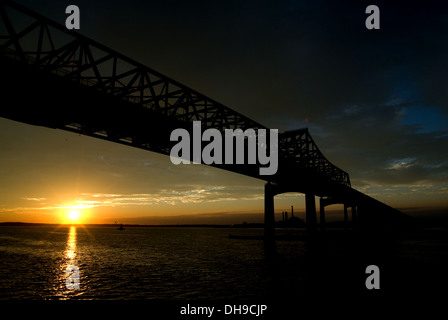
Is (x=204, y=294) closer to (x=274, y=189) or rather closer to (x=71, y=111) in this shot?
(x=71, y=111)

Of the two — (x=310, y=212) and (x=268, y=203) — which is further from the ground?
(x=268, y=203)

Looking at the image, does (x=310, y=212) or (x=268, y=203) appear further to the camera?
(x=310, y=212)

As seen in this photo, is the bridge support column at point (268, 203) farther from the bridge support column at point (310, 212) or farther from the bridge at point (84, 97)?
the bridge at point (84, 97)

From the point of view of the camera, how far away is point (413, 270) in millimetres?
27266

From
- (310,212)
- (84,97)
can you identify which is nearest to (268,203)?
(310,212)

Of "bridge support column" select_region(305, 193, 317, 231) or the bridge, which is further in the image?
"bridge support column" select_region(305, 193, 317, 231)

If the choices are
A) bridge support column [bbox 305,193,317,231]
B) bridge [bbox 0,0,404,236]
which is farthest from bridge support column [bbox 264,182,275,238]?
bridge [bbox 0,0,404,236]

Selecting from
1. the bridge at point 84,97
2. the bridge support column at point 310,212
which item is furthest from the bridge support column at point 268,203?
the bridge at point 84,97

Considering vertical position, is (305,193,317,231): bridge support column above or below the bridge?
below

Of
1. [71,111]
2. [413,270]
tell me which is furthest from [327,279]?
[71,111]

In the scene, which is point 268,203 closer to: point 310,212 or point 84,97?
point 310,212

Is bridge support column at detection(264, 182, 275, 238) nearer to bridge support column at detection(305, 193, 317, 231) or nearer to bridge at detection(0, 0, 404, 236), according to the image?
bridge support column at detection(305, 193, 317, 231)

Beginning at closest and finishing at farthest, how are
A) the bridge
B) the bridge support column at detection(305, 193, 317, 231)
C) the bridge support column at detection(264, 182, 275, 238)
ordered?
the bridge, the bridge support column at detection(264, 182, 275, 238), the bridge support column at detection(305, 193, 317, 231)

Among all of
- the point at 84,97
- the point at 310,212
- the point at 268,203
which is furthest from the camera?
the point at 310,212
